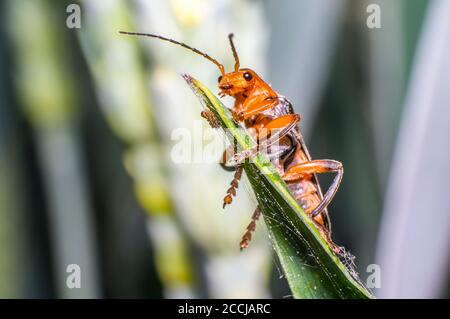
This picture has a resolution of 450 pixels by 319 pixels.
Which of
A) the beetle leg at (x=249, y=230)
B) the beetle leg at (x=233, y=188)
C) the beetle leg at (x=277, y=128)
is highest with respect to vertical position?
the beetle leg at (x=277, y=128)

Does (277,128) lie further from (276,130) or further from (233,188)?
(233,188)

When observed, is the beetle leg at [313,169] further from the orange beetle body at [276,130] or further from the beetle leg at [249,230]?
the beetle leg at [249,230]

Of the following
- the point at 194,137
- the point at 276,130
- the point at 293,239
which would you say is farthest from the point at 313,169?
the point at 293,239

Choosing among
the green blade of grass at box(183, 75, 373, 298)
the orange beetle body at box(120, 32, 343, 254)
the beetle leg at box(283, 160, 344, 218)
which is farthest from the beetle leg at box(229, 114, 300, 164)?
the green blade of grass at box(183, 75, 373, 298)

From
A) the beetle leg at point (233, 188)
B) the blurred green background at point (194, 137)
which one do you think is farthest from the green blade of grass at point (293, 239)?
the blurred green background at point (194, 137)

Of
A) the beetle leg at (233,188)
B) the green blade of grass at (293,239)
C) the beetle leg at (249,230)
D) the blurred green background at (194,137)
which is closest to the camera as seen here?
the green blade of grass at (293,239)

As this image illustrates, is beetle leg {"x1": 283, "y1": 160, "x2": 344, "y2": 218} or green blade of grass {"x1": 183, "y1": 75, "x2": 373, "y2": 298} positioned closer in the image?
green blade of grass {"x1": 183, "y1": 75, "x2": 373, "y2": 298}

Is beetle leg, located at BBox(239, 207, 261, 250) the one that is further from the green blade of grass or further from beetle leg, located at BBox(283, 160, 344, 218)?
the green blade of grass
